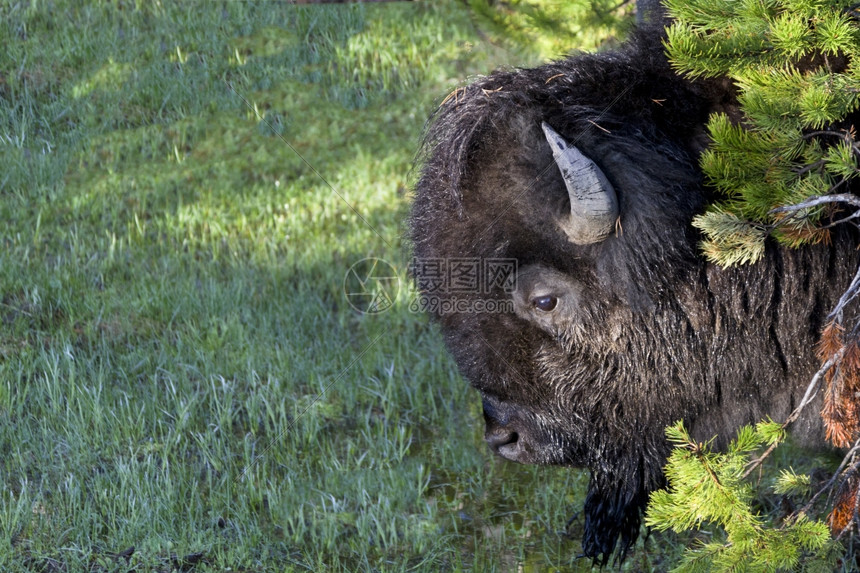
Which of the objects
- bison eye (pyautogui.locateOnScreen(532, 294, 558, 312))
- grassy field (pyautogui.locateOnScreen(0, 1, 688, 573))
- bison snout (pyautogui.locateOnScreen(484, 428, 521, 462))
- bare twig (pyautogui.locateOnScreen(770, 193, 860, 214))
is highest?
bare twig (pyautogui.locateOnScreen(770, 193, 860, 214))

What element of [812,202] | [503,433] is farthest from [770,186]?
[503,433]

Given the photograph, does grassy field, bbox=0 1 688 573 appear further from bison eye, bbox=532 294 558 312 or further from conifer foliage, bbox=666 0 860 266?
conifer foliage, bbox=666 0 860 266

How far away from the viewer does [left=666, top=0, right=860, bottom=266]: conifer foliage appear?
234cm

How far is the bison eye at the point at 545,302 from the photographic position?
3213mm

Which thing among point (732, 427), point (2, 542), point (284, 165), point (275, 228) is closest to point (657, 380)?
point (732, 427)

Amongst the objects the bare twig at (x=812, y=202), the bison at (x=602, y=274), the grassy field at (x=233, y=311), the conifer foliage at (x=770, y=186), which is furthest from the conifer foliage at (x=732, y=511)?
the grassy field at (x=233, y=311)

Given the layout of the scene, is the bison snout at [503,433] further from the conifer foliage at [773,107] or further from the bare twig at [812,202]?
the bare twig at [812,202]

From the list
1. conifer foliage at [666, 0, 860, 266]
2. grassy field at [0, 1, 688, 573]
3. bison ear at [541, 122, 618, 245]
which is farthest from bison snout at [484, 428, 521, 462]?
conifer foliage at [666, 0, 860, 266]

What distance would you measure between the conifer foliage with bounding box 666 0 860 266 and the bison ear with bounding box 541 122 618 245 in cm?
34

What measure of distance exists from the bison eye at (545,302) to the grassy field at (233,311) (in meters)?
0.99

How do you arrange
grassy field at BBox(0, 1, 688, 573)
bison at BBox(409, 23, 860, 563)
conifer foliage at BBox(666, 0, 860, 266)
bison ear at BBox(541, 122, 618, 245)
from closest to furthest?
conifer foliage at BBox(666, 0, 860, 266) → bison ear at BBox(541, 122, 618, 245) → bison at BBox(409, 23, 860, 563) → grassy field at BBox(0, 1, 688, 573)

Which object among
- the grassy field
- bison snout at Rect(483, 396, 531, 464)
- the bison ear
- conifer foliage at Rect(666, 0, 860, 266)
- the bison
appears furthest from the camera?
the grassy field

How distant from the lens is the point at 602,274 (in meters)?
3.14

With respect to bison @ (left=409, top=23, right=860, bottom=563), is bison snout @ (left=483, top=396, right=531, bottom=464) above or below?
below
